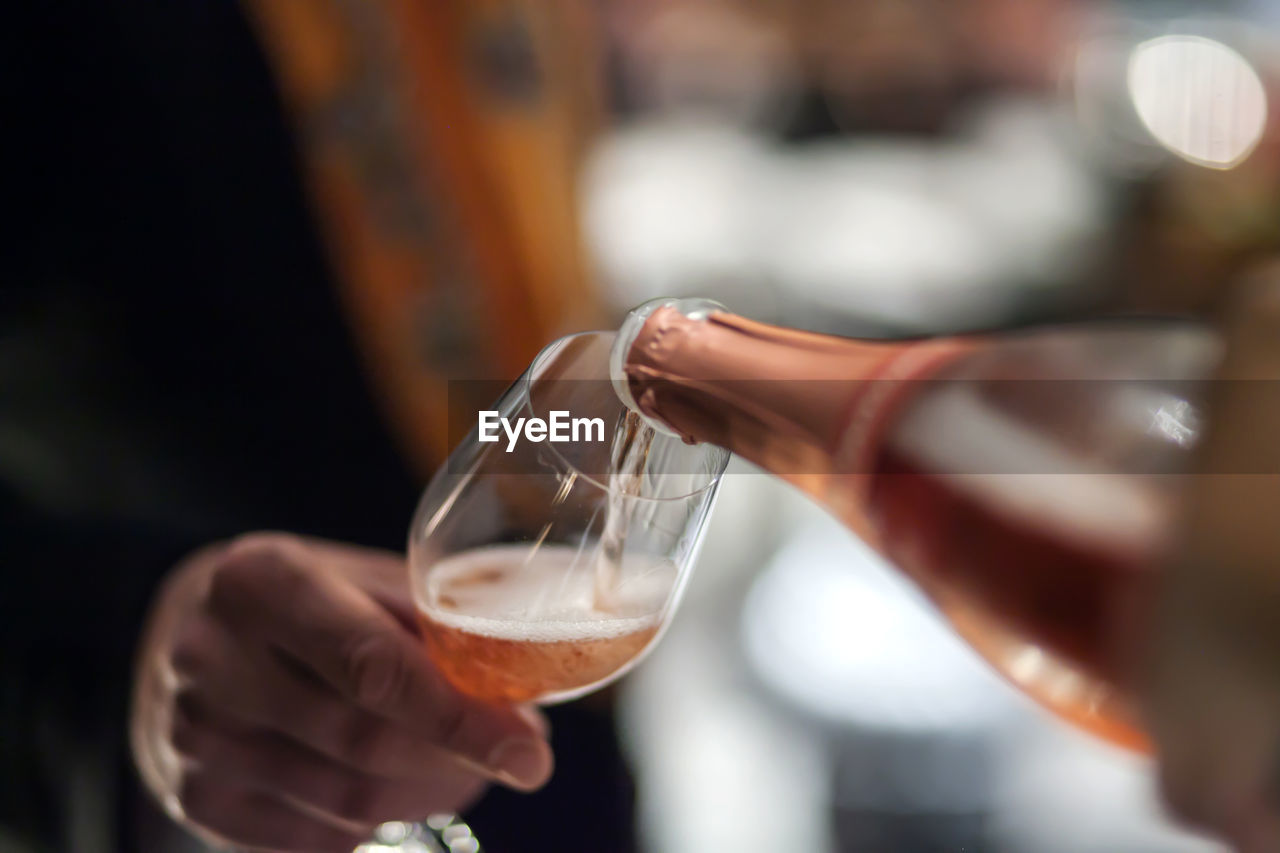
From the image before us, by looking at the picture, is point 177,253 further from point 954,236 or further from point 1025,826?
point 954,236

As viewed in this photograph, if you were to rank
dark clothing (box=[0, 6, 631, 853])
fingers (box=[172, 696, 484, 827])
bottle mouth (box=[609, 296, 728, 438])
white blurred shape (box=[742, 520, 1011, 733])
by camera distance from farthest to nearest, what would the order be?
white blurred shape (box=[742, 520, 1011, 733]) → dark clothing (box=[0, 6, 631, 853]) → fingers (box=[172, 696, 484, 827]) → bottle mouth (box=[609, 296, 728, 438])

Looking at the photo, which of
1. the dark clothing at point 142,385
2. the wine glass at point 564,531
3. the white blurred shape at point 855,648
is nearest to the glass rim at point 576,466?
the wine glass at point 564,531

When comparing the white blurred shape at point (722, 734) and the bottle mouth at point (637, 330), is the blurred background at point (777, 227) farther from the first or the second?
the bottle mouth at point (637, 330)

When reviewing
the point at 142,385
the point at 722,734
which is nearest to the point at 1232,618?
the point at 142,385

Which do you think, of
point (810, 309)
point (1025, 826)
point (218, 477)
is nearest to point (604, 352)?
point (218, 477)

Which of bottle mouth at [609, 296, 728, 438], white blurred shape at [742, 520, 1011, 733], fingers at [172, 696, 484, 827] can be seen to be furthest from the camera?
white blurred shape at [742, 520, 1011, 733]

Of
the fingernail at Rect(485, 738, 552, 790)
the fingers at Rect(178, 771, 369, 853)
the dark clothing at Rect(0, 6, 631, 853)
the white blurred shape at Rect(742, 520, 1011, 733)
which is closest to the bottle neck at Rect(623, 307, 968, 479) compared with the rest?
the fingernail at Rect(485, 738, 552, 790)

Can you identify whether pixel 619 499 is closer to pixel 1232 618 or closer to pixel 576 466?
pixel 576 466

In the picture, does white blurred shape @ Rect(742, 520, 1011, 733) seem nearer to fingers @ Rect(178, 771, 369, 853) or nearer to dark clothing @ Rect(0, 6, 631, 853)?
dark clothing @ Rect(0, 6, 631, 853)
